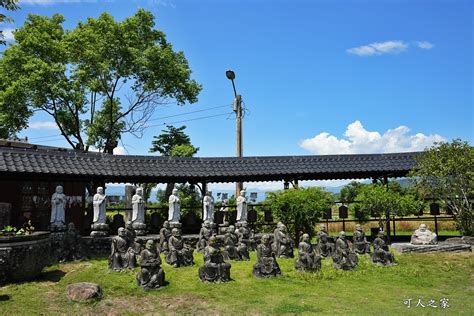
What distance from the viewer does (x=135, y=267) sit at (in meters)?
13.7

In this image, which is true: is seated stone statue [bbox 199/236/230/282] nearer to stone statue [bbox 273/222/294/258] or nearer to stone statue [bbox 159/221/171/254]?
stone statue [bbox 159/221/171/254]

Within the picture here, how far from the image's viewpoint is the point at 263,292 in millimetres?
11273

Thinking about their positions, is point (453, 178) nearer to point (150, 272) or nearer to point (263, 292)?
point (263, 292)

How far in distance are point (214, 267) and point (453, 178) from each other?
11.7 meters

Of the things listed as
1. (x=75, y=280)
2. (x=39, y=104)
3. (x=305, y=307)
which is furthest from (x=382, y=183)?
(x=39, y=104)

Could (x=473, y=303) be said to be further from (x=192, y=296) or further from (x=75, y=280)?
(x=75, y=280)

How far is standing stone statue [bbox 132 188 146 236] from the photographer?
1861 cm

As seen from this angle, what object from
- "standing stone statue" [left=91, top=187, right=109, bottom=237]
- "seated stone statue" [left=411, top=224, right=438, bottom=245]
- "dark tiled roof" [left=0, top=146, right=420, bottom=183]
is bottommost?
"seated stone statue" [left=411, top=224, right=438, bottom=245]

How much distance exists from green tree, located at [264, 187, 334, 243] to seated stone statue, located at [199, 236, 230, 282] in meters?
7.07

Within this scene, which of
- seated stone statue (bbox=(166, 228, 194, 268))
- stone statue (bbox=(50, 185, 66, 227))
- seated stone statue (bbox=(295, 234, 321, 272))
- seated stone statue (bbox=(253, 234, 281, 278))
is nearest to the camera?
seated stone statue (bbox=(253, 234, 281, 278))

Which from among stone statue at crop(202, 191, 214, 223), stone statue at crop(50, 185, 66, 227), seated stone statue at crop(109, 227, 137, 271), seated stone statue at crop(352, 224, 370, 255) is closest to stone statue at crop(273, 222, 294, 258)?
seated stone statue at crop(352, 224, 370, 255)

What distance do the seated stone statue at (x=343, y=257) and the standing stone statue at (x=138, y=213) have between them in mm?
8823

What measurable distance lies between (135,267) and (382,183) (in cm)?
1332

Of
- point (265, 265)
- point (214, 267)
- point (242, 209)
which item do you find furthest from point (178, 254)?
point (242, 209)
